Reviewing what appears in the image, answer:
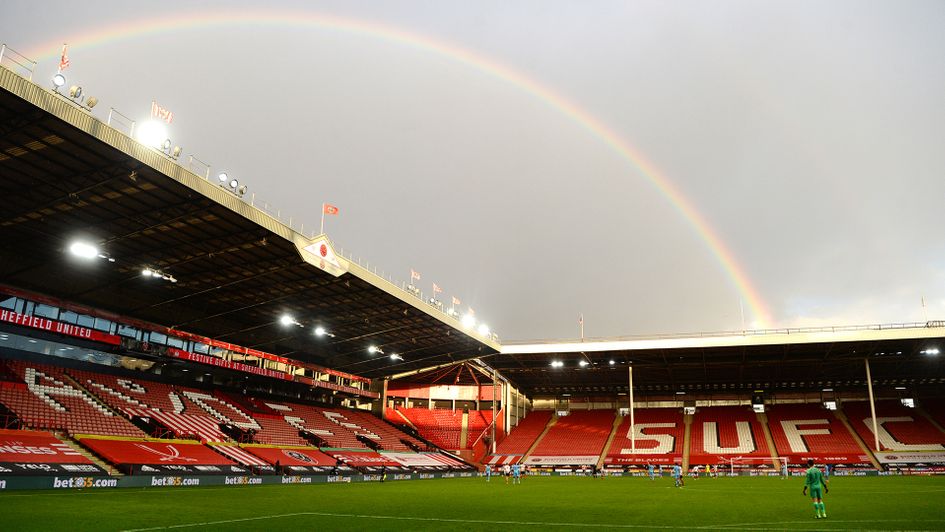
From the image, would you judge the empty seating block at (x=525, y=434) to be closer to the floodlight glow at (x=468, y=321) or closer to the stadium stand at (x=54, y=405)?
the floodlight glow at (x=468, y=321)

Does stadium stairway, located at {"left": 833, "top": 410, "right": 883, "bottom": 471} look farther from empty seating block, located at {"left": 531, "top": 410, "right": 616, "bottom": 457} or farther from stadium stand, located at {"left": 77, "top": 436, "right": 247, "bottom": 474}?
stadium stand, located at {"left": 77, "top": 436, "right": 247, "bottom": 474}

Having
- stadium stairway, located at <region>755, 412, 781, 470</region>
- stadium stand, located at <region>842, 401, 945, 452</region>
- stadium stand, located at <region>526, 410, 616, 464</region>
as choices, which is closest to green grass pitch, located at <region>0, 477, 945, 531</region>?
stadium stairway, located at <region>755, 412, 781, 470</region>

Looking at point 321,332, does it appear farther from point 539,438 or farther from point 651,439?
point 651,439

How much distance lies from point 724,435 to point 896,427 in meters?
17.6

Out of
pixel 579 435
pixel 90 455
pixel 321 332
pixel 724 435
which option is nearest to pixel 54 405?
pixel 90 455

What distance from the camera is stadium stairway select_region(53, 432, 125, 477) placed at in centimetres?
3094

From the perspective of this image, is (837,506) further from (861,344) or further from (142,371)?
(142,371)

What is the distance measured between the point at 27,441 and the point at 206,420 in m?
16.5

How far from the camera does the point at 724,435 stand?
70.1 metres

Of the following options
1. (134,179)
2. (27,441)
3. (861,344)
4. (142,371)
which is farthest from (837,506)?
(142,371)

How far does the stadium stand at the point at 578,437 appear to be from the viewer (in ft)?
230

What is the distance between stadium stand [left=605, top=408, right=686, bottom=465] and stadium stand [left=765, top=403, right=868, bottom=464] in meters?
10.4

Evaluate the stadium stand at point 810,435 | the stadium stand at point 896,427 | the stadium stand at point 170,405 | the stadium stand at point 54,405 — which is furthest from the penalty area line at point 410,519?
the stadium stand at point 896,427

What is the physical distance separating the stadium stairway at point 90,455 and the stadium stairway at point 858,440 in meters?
62.5
